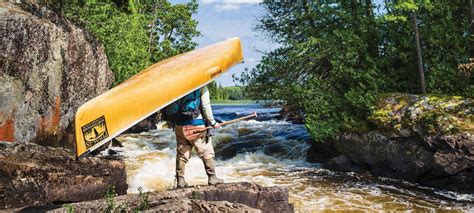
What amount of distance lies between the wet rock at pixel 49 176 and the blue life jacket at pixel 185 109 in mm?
2170

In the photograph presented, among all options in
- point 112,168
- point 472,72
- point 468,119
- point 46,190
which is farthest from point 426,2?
point 46,190

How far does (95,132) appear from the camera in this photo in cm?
499

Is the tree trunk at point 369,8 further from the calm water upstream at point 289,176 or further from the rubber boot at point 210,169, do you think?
the rubber boot at point 210,169

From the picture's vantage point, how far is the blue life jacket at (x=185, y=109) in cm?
554

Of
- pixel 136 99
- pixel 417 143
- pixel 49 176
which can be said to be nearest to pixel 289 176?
pixel 417 143

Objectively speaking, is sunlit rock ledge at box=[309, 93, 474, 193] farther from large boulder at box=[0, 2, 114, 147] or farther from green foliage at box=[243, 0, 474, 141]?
large boulder at box=[0, 2, 114, 147]

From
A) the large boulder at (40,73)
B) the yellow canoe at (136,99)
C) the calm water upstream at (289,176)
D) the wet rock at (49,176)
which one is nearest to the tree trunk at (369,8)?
the calm water upstream at (289,176)

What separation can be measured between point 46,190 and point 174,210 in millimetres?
2730

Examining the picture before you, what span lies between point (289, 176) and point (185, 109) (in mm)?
6893

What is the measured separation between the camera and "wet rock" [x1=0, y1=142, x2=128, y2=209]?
5881mm

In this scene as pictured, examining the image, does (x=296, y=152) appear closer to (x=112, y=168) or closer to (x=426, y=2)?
(x=426, y=2)

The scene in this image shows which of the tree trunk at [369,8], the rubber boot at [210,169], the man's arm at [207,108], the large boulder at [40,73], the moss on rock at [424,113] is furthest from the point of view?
the tree trunk at [369,8]

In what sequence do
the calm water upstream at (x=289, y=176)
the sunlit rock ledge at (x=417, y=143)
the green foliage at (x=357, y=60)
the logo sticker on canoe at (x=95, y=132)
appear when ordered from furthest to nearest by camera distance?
the green foliage at (x=357, y=60) → the sunlit rock ledge at (x=417, y=143) → the calm water upstream at (x=289, y=176) → the logo sticker on canoe at (x=95, y=132)

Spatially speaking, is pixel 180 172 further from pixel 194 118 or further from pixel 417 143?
pixel 417 143
